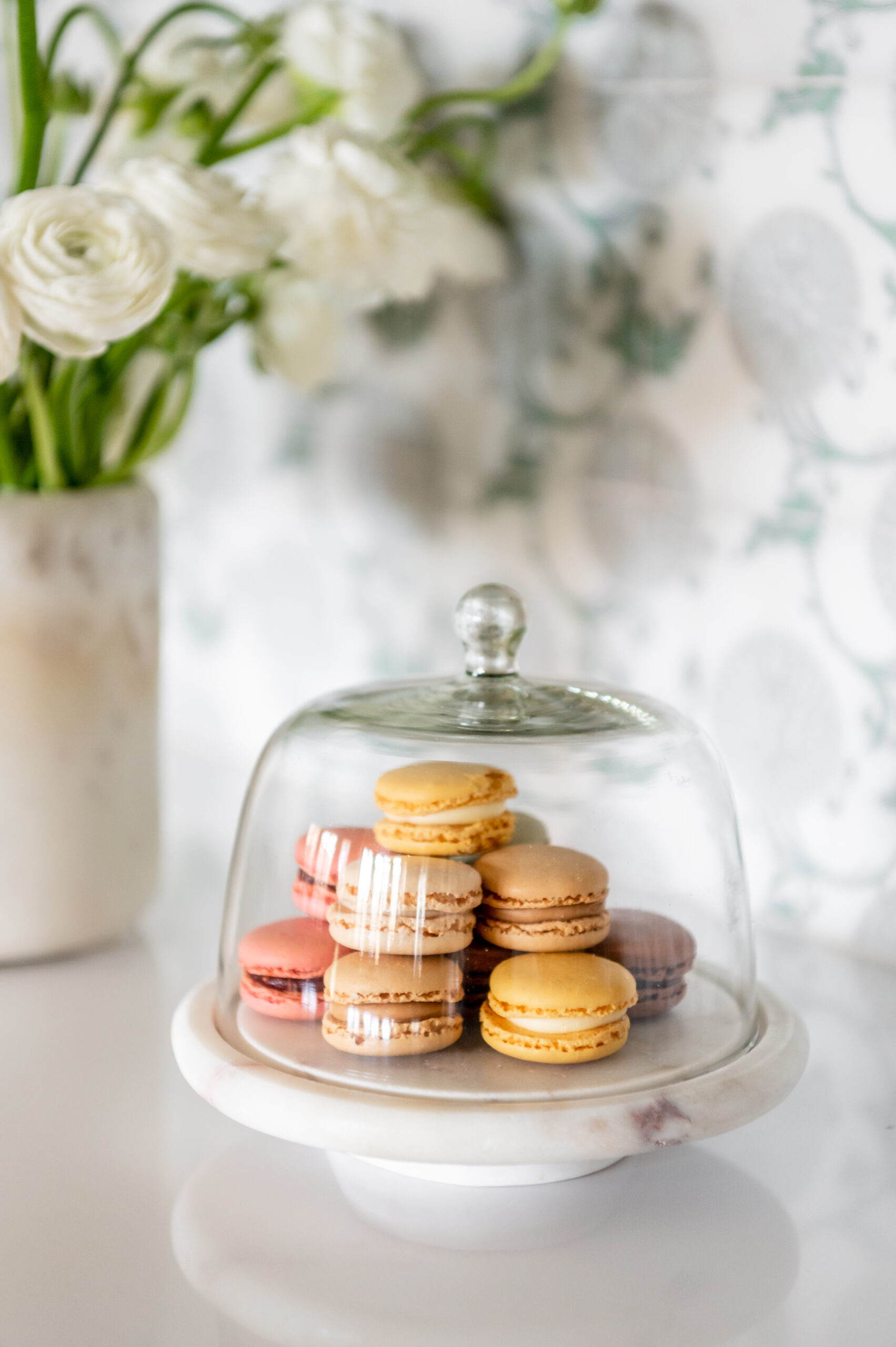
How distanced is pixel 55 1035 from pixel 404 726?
0.28m

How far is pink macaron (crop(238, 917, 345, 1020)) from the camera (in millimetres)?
549

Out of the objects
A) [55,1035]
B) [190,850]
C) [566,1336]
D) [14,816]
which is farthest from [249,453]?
[566,1336]

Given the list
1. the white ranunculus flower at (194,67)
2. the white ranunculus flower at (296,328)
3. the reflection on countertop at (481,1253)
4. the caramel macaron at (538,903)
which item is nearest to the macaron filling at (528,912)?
the caramel macaron at (538,903)

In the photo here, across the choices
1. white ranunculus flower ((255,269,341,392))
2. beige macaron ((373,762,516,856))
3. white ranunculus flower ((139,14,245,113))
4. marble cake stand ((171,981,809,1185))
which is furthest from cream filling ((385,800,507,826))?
white ranunculus flower ((139,14,245,113))

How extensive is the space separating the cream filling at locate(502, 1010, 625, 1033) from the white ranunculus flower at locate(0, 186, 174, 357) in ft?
1.22

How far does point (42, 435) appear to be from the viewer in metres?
0.75

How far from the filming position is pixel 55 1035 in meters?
0.70

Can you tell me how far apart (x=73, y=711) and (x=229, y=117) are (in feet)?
1.19

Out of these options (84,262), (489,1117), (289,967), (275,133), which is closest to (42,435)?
(84,262)

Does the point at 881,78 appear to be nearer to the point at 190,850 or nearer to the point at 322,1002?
the point at 322,1002

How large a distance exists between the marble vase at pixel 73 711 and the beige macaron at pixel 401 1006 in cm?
32

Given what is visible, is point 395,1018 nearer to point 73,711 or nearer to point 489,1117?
point 489,1117

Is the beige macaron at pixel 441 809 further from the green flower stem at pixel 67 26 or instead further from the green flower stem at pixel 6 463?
the green flower stem at pixel 67 26

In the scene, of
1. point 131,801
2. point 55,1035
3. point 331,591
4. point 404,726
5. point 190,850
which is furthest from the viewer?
point 331,591
